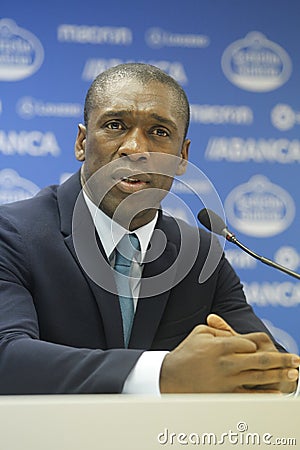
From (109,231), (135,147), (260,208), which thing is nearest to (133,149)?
(135,147)

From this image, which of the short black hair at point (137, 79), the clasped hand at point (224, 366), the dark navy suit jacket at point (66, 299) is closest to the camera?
the clasped hand at point (224, 366)

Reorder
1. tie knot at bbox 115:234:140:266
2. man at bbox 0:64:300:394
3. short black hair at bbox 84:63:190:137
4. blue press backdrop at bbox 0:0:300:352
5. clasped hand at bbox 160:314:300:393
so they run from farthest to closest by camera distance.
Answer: blue press backdrop at bbox 0:0:300:352, short black hair at bbox 84:63:190:137, tie knot at bbox 115:234:140:266, man at bbox 0:64:300:394, clasped hand at bbox 160:314:300:393

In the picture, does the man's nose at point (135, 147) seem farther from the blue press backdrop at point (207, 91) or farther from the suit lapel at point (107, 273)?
the blue press backdrop at point (207, 91)

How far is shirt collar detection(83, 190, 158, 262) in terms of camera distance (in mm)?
1486

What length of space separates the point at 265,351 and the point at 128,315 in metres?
0.59

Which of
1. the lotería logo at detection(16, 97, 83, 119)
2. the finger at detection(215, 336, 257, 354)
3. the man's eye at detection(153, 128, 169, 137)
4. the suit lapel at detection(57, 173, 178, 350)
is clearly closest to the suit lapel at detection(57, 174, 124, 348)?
the suit lapel at detection(57, 173, 178, 350)

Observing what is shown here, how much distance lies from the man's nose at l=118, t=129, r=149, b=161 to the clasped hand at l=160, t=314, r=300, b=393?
2.13 feet

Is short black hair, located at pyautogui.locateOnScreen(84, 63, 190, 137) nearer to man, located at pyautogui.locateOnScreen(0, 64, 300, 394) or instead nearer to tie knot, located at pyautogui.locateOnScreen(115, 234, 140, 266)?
man, located at pyautogui.locateOnScreen(0, 64, 300, 394)

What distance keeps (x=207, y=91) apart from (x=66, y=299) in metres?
0.77

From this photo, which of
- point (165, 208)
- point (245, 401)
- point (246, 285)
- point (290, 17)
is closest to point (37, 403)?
point (245, 401)

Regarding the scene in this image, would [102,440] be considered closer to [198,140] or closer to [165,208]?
[165,208]

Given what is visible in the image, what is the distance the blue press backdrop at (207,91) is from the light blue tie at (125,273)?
1.12 ft

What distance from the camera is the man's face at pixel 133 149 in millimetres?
1480

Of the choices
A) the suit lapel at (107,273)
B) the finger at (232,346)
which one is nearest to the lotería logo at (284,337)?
the suit lapel at (107,273)
